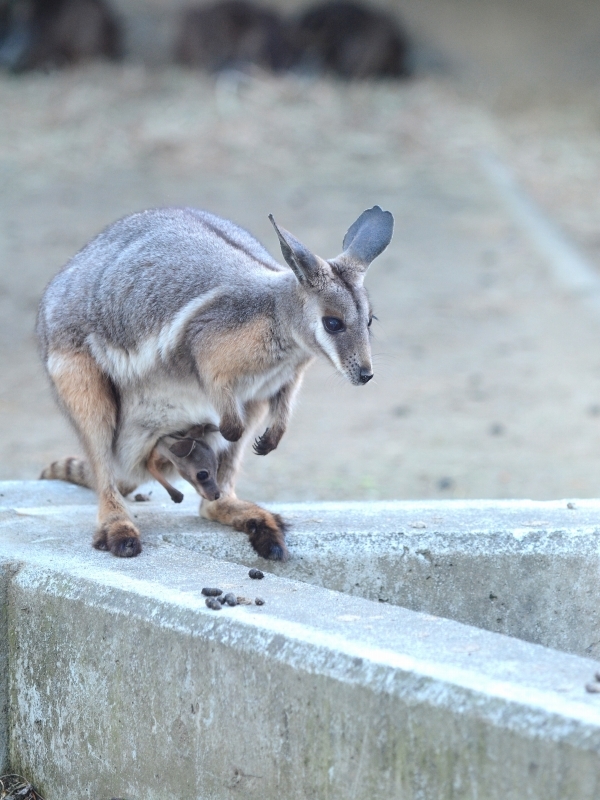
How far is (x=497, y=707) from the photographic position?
220cm

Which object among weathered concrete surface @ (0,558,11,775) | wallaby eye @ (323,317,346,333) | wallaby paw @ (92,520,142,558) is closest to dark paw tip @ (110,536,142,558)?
wallaby paw @ (92,520,142,558)

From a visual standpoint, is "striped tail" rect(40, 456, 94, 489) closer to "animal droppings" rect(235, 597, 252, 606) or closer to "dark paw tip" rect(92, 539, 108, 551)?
"dark paw tip" rect(92, 539, 108, 551)

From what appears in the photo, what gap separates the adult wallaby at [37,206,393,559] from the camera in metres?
3.58

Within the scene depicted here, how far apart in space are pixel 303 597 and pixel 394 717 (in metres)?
0.63

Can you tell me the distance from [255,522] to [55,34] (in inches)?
511

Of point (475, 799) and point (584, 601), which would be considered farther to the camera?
point (584, 601)

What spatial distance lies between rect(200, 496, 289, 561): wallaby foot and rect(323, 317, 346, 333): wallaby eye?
2.10 ft

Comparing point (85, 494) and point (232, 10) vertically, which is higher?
point (232, 10)

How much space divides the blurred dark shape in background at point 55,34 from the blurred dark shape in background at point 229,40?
1.00 meters

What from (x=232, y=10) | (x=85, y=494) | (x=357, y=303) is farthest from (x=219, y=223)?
(x=232, y=10)

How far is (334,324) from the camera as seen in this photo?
3533 mm

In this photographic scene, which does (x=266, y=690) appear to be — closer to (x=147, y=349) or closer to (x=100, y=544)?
(x=100, y=544)

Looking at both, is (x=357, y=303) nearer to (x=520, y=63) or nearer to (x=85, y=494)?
(x=85, y=494)

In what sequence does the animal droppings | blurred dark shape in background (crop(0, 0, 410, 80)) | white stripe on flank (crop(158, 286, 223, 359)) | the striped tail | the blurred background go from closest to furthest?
the animal droppings
white stripe on flank (crop(158, 286, 223, 359))
the striped tail
the blurred background
blurred dark shape in background (crop(0, 0, 410, 80))
